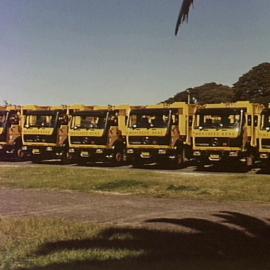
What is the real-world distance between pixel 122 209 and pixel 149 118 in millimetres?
14155

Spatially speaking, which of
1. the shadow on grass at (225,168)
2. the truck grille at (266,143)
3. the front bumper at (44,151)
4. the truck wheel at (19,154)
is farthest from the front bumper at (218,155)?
the truck wheel at (19,154)

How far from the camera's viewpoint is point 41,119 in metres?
31.5

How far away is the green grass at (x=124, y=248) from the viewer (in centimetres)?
795

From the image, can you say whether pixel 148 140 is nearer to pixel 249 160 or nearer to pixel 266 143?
pixel 249 160

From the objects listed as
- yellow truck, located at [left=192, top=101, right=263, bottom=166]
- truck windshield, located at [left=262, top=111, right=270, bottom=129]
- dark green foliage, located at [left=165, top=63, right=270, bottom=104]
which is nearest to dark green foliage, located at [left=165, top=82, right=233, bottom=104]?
dark green foliage, located at [left=165, top=63, right=270, bottom=104]

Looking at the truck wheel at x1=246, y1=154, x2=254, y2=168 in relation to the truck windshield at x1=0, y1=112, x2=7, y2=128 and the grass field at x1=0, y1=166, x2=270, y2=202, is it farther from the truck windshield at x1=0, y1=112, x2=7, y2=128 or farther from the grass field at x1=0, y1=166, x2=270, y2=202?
the truck windshield at x1=0, y1=112, x2=7, y2=128

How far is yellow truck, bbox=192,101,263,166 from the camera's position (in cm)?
2528

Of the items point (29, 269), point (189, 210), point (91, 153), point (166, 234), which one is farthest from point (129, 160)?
point (29, 269)

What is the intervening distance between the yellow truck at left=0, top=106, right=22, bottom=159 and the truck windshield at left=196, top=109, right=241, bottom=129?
10.3m

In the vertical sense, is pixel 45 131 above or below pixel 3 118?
below

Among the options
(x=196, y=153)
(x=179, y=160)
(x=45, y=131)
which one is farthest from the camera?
(x=45, y=131)

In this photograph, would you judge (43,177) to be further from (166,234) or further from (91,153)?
(166,234)

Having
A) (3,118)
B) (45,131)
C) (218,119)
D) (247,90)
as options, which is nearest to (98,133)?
(45,131)

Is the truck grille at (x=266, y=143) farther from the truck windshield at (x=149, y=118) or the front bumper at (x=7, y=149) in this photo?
the front bumper at (x=7, y=149)
